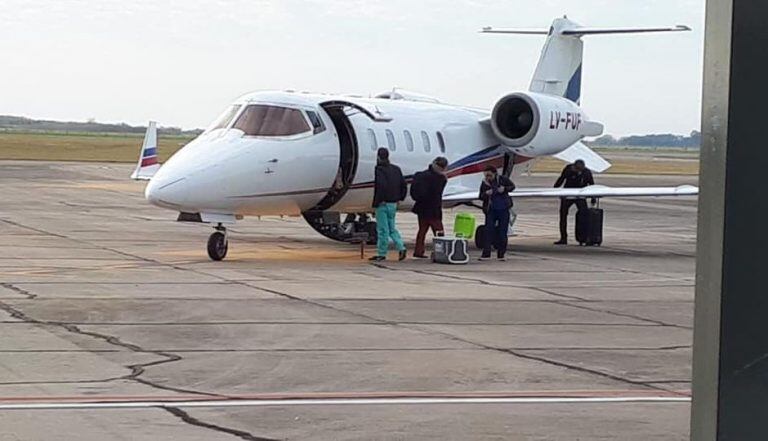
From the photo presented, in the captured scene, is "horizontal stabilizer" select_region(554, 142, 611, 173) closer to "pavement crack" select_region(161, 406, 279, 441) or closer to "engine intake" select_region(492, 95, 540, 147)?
"engine intake" select_region(492, 95, 540, 147)

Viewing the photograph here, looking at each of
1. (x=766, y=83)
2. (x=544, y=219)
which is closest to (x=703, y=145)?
(x=766, y=83)

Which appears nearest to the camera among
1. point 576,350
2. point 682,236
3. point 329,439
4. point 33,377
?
point 329,439

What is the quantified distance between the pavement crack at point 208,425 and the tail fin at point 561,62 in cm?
2092

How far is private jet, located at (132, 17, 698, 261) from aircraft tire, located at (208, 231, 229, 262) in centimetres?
1

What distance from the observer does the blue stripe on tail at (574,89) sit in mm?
28953

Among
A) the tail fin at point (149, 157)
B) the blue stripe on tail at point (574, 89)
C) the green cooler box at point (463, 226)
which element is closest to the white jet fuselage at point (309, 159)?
the green cooler box at point (463, 226)

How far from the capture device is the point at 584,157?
92.4 feet

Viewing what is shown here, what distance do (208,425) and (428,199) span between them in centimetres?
1355

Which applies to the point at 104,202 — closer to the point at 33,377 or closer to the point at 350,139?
the point at 350,139

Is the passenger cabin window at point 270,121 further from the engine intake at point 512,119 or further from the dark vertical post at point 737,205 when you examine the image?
the dark vertical post at point 737,205

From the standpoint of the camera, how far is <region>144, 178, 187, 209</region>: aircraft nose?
61.5 feet

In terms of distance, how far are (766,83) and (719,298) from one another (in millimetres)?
376

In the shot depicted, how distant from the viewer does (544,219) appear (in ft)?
122

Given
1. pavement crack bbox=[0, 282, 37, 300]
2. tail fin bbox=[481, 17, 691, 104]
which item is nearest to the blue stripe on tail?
tail fin bbox=[481, 17, 691, 104]
